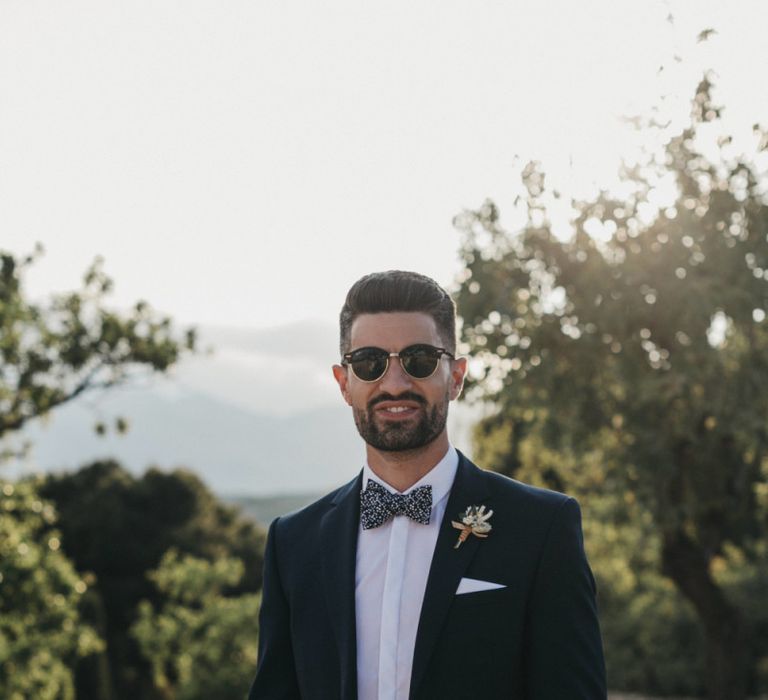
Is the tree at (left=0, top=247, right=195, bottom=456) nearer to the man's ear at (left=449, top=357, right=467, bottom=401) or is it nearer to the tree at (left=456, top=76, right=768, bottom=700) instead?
the tree at (left=456, top=76, right=768, bottom=700)

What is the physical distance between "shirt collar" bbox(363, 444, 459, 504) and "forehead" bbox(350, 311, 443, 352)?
432 mm

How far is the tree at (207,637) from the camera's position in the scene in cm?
2394

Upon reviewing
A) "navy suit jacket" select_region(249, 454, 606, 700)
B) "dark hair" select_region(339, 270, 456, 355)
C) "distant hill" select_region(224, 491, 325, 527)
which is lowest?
"distant hill" select_region(224, 491, 325, 527)

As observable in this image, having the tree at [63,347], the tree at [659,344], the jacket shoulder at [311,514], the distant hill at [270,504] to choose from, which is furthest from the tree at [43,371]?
the distant hill at [270,504]

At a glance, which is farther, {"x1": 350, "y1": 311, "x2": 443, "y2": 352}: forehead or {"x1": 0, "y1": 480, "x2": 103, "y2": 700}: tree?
{"x1": 0, "y1": 480, "x2": 103, "y2": 700}: tree

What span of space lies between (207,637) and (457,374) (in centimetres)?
2218

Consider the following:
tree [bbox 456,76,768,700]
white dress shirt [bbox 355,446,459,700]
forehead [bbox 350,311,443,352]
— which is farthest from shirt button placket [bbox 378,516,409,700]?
tree [bbox 456,76,768,700]

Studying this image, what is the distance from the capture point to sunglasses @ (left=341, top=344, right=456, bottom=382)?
3.43 meters

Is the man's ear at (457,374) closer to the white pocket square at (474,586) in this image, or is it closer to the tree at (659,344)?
the white pocket square at (474,586)

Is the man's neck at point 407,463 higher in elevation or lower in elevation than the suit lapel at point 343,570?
higher

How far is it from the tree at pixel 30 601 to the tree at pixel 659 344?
7222mm

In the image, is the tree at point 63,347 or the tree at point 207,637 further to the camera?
the tree at point 207,637

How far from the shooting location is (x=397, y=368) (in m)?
3.42

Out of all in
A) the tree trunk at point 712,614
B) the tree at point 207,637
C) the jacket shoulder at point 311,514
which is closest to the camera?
the jacket shoulder at point 311,514
